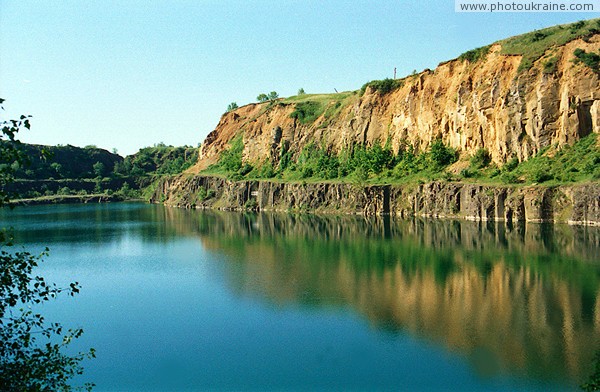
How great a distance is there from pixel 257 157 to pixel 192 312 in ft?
265

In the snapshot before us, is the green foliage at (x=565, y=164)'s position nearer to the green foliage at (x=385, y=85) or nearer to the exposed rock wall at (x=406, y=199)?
the exposed rock wall at (x=406, y=199)

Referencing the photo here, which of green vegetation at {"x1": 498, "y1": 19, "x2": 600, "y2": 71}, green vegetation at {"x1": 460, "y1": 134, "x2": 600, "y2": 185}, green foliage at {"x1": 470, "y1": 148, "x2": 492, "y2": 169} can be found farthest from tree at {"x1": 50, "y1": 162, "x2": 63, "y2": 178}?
green vegetation at {"x1": 498, "y1": 19, "x2": 600, "y2": 71}

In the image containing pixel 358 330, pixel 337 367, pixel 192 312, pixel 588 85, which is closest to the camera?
pixel 337 367

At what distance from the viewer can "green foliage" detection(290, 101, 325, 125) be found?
10562 centimetres

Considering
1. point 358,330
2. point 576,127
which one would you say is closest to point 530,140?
point 576,127

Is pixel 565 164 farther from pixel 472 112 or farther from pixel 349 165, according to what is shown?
pixel 349 165

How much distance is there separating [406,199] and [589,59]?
1045 inches

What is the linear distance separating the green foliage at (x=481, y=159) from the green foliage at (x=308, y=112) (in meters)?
39.1

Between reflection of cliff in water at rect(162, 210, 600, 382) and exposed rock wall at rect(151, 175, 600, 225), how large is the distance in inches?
135

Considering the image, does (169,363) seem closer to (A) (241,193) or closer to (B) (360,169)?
(B) (360,169)

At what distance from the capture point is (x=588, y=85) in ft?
206

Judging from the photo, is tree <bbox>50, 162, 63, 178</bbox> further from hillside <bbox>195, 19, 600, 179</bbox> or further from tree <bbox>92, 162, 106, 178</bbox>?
hillside <bbox>195, 19, 600, 179</bbox>

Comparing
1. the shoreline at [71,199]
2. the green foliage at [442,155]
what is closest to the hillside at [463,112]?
the green foliage at [442,155]

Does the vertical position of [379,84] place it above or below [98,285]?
above
